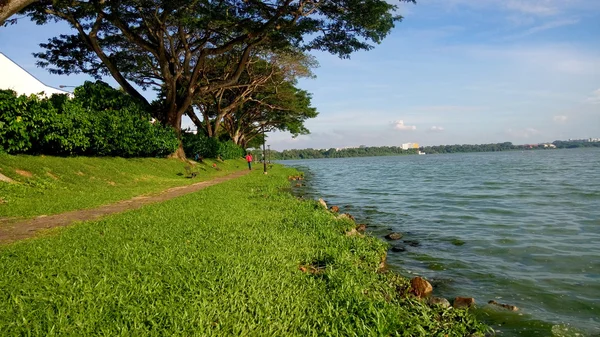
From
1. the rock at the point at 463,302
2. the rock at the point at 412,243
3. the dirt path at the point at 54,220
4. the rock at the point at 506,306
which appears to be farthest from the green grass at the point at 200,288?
the rock at the point at 412,243

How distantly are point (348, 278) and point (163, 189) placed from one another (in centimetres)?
1020

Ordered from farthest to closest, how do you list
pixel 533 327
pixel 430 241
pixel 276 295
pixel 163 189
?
pixel 163 189 < pixel 430 241 < pixel 533 327 < pixel 276 295

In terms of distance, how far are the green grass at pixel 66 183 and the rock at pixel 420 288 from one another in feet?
23.5

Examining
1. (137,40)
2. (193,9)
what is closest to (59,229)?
(193,9)

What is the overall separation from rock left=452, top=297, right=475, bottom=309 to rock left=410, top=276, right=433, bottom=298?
351mm

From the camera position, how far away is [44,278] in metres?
3.70

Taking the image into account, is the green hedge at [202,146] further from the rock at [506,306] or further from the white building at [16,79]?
the rock at [506,306]

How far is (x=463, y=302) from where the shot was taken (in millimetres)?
4348

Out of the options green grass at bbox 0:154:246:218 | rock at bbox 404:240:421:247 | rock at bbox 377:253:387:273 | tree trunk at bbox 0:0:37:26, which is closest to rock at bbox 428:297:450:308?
rock at bbox 377:253:387:273

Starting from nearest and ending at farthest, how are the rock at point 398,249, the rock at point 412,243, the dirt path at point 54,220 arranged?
the dirt path at point 54,220 → the rock at point 398,249 → the rock at point 412,243

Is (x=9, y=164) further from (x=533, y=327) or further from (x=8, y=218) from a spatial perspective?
(x=533, y=327)

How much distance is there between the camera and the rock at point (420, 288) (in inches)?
181

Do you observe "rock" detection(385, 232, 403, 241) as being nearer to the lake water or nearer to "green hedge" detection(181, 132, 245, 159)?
the lake water

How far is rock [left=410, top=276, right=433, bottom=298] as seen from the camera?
4.61 metres
